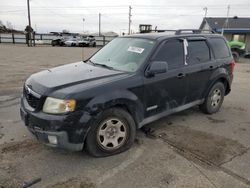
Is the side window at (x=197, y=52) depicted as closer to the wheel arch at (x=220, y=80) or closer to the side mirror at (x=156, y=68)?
the wheel arch at (x=220, y=80)

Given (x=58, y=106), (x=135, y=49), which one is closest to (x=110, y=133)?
(x=58, y=106)

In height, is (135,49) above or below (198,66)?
above

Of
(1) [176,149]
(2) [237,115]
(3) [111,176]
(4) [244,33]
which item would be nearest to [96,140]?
(3) [111,176]

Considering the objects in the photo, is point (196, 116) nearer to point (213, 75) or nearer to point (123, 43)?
point (213, 75)

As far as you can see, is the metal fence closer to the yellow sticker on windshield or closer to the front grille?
the yellow sticker on windshield

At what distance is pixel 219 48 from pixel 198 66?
1031mm

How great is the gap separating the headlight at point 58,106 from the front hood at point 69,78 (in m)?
0.15

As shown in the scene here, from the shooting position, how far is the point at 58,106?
116 inches

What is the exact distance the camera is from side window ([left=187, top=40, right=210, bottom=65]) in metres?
4.49

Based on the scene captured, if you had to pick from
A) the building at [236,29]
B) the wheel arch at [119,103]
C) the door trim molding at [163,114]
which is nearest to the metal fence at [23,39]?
the building at [236,29]

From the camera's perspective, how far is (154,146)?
148 inches

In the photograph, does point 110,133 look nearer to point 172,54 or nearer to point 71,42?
point 172,54

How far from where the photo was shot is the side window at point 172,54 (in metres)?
3.97

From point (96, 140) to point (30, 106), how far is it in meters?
1.05
